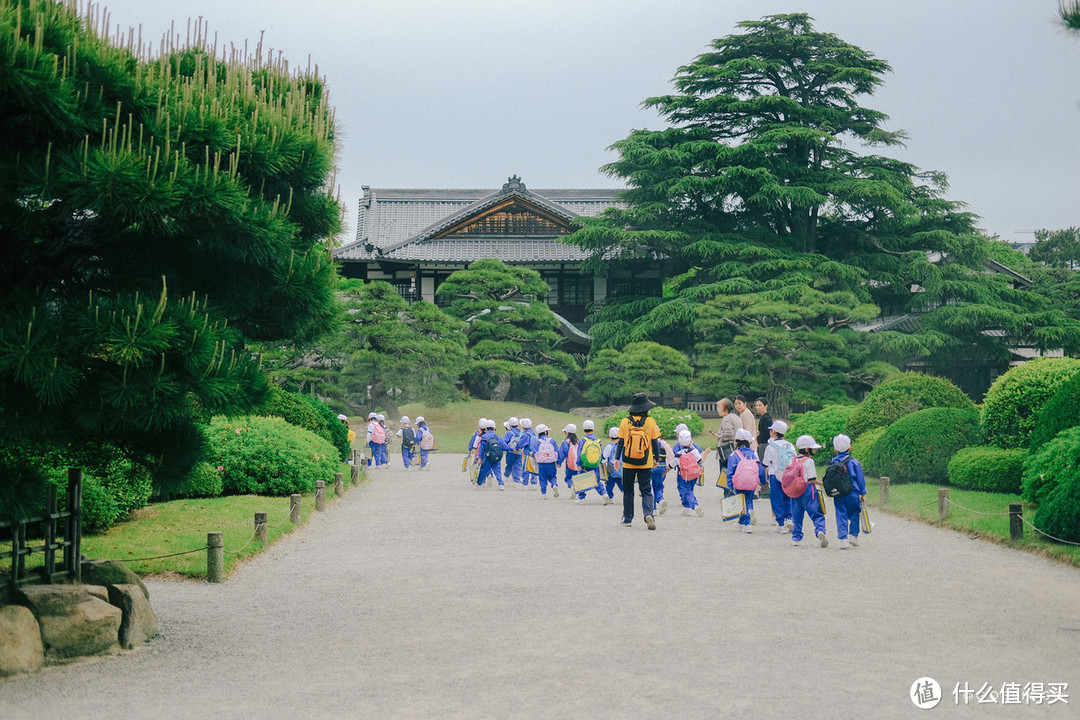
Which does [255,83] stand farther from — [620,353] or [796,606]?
[620,353]

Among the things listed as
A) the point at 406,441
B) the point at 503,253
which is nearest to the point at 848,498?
the point at 406,441

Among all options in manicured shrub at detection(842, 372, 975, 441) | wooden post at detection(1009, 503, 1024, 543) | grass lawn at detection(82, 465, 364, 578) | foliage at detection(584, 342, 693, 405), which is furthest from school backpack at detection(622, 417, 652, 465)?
foliage at detection(584, 342, 693, 405)

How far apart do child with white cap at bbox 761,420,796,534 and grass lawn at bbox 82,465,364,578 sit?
6.30 metres

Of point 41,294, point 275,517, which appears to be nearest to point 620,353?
point 275,517

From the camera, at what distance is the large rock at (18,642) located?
644 cm

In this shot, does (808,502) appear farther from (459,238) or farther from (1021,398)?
(459,238)

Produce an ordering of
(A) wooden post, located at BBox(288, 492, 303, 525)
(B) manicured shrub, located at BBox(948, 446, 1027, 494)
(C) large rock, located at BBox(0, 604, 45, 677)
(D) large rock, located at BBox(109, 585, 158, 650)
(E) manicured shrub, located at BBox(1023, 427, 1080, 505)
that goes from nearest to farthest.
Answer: (C) large rock, located at BBox(0, 604, 45, 677), (D) large rock, located at BBox(109, 585, 158, 650), (E) manicured shrub, located at BBox(1023, 427, 1080, 505), (A) wooden post, located at BBox(288, 492, 303, 525), (B) manicured shrub, located at BBox(948, 446, 1027, 494)

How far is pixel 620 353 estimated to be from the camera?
115 ft

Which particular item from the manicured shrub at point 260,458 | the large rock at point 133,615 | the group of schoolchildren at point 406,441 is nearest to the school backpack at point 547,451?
the manicured shrub at point 260,458

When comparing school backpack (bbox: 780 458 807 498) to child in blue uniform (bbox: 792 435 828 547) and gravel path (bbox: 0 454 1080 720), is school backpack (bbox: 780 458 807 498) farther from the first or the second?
gravel path (bbox: 0 454 1080 720)

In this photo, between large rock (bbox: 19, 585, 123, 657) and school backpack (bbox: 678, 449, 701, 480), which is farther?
school backpack (bbox: 678, 449, 701, 480)

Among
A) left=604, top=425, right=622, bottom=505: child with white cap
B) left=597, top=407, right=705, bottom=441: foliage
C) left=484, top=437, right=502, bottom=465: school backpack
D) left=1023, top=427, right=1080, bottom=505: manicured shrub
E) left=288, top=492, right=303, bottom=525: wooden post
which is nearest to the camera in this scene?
left=1023, top=427, right=1080, bottom=505: manicured shrub

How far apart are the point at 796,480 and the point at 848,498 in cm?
63

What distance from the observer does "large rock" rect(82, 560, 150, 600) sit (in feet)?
25.3
